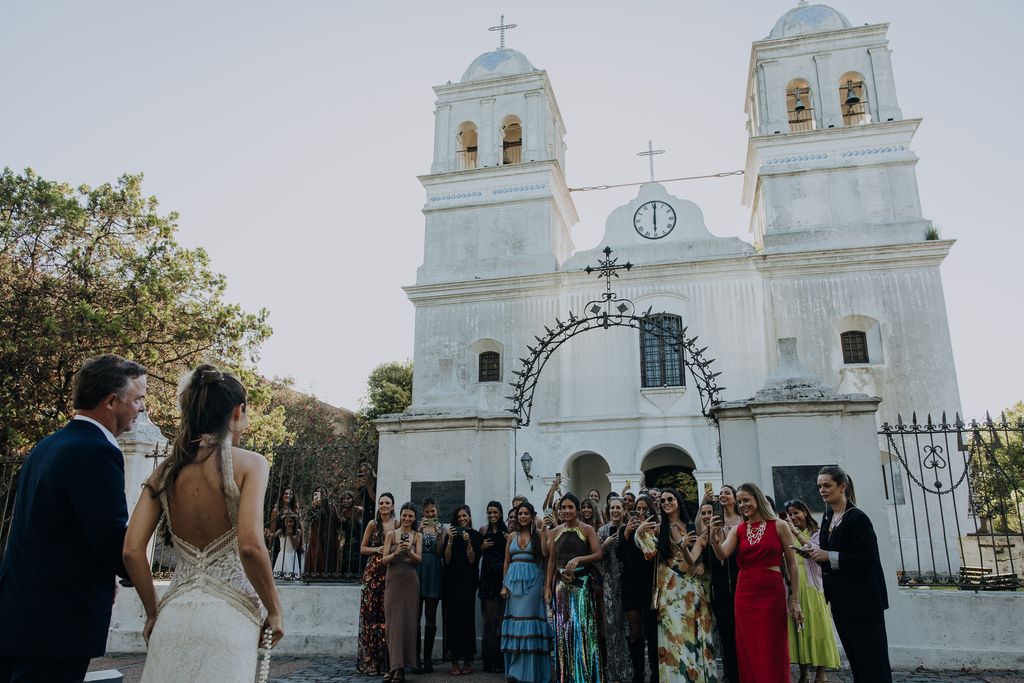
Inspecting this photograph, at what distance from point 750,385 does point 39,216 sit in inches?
703

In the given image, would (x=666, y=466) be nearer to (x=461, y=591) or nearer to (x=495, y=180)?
(x=495, y=180)

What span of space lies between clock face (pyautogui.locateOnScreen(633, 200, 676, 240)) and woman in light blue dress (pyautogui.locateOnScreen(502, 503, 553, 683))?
16.8m

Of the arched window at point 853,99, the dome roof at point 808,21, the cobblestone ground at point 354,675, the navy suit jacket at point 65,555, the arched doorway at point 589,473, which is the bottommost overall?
the cobblestone ground at point 354,675

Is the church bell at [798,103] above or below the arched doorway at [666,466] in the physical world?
above

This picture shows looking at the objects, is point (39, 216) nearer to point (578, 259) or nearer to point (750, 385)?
point (578, 259)

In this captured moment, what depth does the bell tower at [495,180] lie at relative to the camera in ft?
75.1

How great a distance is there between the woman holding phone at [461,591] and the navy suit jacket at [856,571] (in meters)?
3.67

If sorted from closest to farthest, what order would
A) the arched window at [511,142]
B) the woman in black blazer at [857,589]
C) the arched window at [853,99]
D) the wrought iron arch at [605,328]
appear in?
the woman in black blazer at [857,589] → the wrought iron arch at [605,328] → the arched window at [853,99] → the arched window at [511,142]

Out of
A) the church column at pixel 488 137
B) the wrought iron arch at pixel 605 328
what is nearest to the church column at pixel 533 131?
the church column at pixel 488 137

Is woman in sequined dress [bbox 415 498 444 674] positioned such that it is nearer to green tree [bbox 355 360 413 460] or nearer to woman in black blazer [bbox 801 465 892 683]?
woman in black blazer [bbox 801 465 892 683]

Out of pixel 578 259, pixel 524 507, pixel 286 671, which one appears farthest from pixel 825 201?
pixel 286 671

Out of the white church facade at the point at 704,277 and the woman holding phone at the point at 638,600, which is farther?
the white church facade at the point at 704,277

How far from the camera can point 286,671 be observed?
7.39 m

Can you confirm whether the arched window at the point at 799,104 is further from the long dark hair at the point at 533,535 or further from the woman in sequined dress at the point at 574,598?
the woman in sequined dress at the point at 574,598
